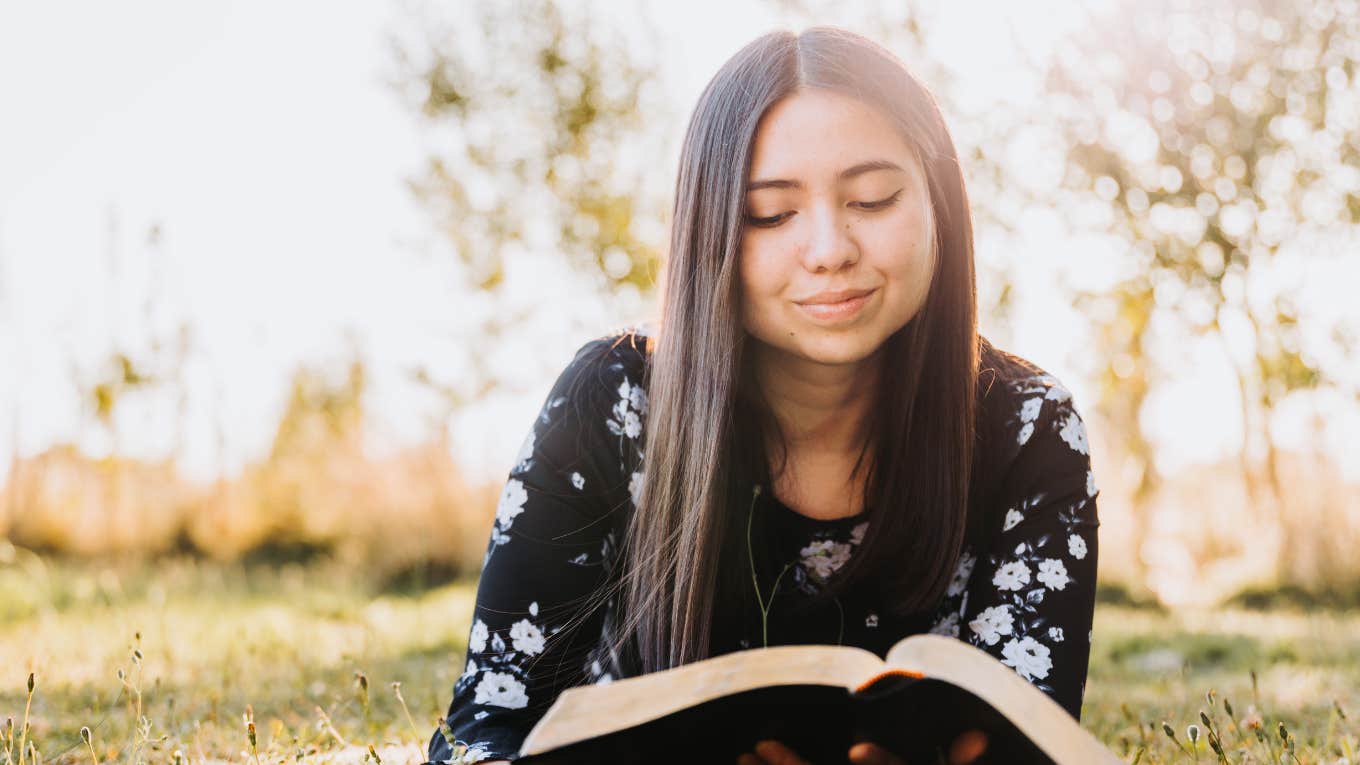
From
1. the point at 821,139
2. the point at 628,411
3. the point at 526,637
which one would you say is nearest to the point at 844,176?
Result: the point at 821,139

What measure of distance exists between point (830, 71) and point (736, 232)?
344mm

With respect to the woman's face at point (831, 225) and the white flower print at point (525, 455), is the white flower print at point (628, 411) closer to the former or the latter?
the white flower print at point (525, 455)

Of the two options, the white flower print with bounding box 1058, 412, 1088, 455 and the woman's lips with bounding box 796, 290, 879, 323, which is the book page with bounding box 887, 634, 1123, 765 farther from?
the white flower print with bounding box 1058, 412, 1088, 455

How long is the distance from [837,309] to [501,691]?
864 mm

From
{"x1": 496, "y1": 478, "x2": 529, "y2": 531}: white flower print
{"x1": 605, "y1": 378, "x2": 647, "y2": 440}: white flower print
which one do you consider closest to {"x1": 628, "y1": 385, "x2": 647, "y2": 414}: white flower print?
{"x1": 605, "y1": 378, "x2": 647, "y2": 440}: white flower print

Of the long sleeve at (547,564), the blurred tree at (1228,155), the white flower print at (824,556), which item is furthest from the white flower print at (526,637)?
the blurred tree at (1228,155)

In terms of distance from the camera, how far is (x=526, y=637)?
2.06 meters

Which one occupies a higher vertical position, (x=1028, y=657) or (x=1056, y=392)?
(x=1056, y=392)

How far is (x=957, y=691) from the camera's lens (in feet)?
4.32

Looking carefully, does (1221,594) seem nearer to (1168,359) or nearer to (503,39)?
(1168,359)

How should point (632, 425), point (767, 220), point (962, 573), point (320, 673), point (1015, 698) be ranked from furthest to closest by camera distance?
1. point (320, 673)
2. point (962, 573)
3. point (632, 425)
4. point (767, 220)
5. point (1015, 698)

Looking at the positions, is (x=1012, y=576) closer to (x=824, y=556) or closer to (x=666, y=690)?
(x=824, y=556)

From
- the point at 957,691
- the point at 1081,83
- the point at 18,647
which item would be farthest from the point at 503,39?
the point at 957,691

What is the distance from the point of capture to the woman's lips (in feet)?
6.71
